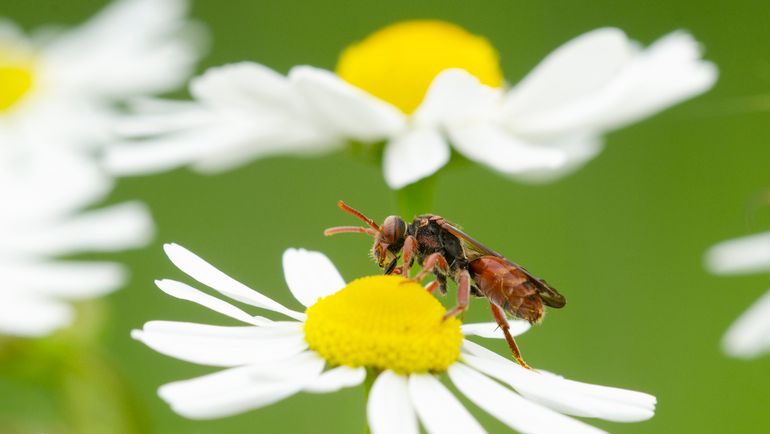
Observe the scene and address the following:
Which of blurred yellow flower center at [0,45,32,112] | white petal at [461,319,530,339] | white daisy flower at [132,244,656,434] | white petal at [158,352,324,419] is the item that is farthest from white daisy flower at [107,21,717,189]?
blurred yellow flower center at [0,45,32,112]

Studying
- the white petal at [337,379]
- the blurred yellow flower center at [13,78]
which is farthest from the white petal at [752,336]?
the blurred yellow flower center at [13,78]

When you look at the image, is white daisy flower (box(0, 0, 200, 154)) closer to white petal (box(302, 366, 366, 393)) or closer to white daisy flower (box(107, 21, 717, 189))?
white daisy flower (box(107, 21, 717, 189))

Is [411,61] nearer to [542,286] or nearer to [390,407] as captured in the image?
[542,286]

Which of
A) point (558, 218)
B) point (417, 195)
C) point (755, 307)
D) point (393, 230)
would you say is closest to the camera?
point (393, 230)

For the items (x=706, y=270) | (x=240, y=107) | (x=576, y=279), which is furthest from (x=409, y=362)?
(x=706, y=270)

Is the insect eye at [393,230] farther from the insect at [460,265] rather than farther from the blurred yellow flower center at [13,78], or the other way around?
the blurred yellow flower center at [13,78]

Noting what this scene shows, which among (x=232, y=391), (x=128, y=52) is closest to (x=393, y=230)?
(x=232, y=391)

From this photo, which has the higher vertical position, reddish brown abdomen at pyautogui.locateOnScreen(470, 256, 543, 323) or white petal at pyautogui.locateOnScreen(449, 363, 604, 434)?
reddish brown abdomen at pyautogui.locateOnScreen(470, 256, 543, 323)
